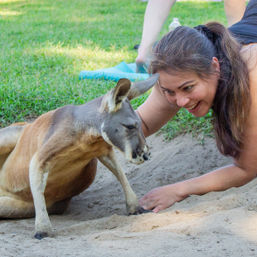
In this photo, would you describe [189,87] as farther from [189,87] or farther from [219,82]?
[219,82]

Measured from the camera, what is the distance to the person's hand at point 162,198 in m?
3.29

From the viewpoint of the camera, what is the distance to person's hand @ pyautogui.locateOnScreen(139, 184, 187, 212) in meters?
3.29

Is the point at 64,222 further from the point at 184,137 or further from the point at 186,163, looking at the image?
the point at 184,137

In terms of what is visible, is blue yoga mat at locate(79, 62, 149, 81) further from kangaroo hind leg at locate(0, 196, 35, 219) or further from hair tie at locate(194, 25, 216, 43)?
kangaroo hind leg at locate(0, 196, 35, 219)

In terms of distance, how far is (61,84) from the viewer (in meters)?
5.63

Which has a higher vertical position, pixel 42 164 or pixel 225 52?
pixel 225 52

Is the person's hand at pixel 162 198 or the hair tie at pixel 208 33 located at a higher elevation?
the hair tie at pixel 208 33

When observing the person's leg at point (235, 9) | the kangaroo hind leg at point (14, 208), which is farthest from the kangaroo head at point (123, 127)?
the person's leg at point (235, 9)

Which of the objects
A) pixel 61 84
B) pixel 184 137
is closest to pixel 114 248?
pixel 184 137

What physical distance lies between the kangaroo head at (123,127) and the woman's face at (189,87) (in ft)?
0.94

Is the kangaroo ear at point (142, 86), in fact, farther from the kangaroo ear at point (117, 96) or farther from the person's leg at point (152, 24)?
the person's leg at point (152, 24)

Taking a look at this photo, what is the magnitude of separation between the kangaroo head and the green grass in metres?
1.71

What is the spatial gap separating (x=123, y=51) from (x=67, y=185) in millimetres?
4466

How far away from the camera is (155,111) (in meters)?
3.68
